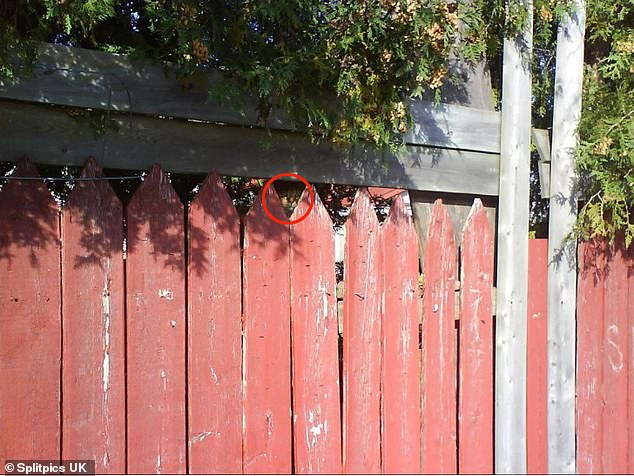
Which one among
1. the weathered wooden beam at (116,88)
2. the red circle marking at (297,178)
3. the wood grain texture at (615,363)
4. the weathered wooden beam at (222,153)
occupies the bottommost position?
the wood grain texture at (615,363)

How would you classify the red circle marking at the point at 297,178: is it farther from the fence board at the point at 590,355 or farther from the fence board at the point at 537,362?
the fence board at the point at 590,355

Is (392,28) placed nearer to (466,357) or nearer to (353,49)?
(353,49)

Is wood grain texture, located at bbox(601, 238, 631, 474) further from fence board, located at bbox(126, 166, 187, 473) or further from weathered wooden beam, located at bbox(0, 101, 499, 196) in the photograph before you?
fence board, located at bbox(126, 166, 187, 473)

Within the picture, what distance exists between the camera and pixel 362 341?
2629 mm

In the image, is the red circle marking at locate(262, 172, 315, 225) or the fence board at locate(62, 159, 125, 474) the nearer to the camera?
the fence board at locate(62, 159, 125, 474)

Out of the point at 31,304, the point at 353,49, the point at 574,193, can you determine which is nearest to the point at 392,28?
the point at 353,49

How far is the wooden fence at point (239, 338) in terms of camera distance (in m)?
2.09

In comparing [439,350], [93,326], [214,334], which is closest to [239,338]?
[214,334]

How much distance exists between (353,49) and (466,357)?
1.41 metres

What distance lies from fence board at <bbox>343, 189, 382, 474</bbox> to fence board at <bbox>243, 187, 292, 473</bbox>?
0.26m

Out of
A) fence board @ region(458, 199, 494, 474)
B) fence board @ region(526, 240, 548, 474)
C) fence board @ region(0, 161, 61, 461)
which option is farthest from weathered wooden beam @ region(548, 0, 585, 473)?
fence board @ region(0, 161, 61, 461)

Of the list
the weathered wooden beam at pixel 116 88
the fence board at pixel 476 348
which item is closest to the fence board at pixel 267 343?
the weathered wooden beam at pixel 116 88

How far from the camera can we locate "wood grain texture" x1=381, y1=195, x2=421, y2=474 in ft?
8.83

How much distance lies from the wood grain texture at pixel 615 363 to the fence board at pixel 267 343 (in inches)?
70.3
